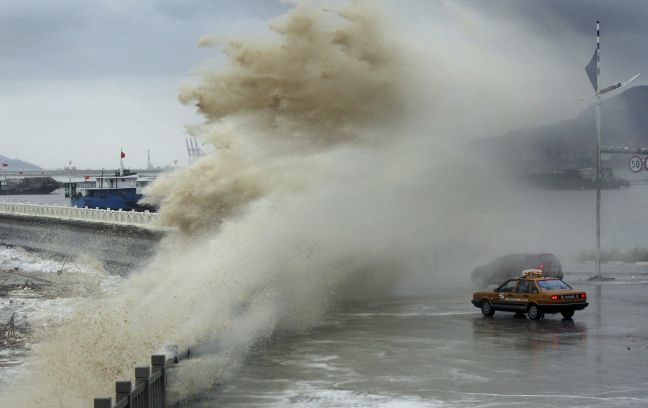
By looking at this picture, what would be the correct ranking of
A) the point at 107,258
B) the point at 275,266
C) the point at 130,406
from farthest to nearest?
the point at 107,258 → the point at 275,266 → the point at 130,406

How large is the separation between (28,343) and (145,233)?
A: 23592 millimetres

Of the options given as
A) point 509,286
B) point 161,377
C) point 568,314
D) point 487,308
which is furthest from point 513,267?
point 161,377

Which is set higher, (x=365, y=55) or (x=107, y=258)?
(x=365, y=55)

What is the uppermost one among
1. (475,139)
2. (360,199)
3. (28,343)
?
(475,139)

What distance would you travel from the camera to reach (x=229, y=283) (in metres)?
24.0

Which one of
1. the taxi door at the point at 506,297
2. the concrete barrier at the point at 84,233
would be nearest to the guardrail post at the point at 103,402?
the taxi door at the point at 506,297

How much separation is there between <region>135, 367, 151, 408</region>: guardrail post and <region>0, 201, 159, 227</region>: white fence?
117ft

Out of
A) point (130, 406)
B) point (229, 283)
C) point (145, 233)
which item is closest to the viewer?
point (130, 406)

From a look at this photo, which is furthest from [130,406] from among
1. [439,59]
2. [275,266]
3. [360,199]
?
[439,59]

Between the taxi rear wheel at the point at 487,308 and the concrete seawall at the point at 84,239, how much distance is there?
786 inches

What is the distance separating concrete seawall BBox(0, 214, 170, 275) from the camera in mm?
53469

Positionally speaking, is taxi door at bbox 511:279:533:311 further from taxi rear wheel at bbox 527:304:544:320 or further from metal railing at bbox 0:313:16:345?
metal railing at bbox 0:313:16:345

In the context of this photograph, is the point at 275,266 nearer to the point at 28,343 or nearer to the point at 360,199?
the point at 360,199

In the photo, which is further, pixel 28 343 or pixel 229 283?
pixel 28 343
